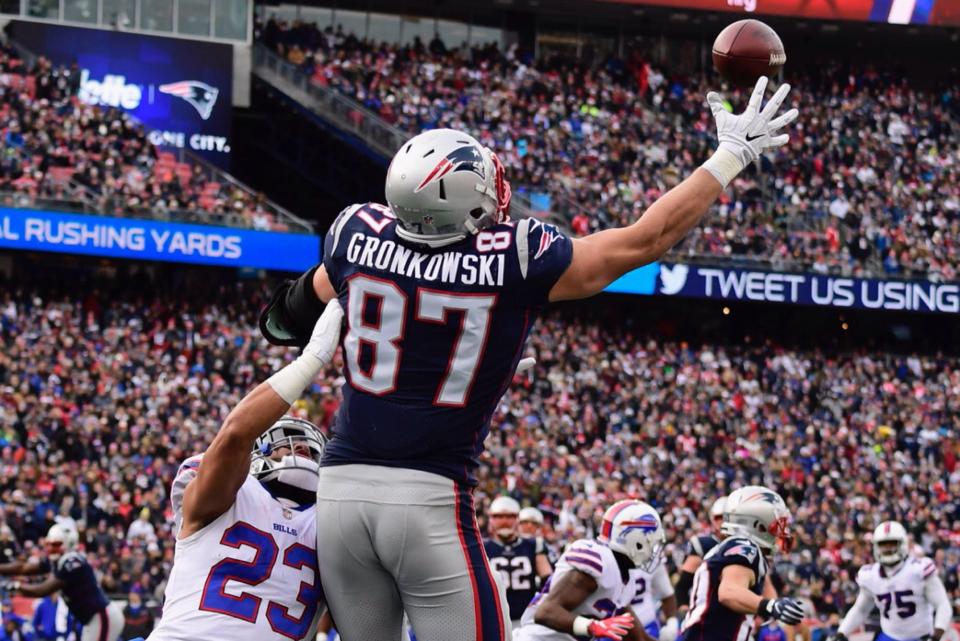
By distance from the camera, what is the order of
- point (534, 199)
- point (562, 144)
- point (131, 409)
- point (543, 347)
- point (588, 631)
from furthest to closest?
point (562, 144)
point (534, 199)
point (543, 347)
point (131, 409)
point (588, 631)

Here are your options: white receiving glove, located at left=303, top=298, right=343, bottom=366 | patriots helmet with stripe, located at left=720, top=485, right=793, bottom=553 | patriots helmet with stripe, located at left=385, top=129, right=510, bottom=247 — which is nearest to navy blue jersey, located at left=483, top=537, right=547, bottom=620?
patriots helmet with stripe, located at left=720, top=485, right=793, bottom=553

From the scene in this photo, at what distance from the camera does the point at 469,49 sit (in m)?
33.3

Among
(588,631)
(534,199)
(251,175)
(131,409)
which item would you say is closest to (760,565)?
(588,631)

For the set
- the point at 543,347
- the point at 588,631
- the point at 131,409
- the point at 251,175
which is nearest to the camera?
the point at 588,631

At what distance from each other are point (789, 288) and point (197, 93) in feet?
38.2

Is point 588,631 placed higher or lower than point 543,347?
higher

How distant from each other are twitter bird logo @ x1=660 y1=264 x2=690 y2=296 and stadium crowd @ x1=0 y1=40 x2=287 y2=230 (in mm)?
6881

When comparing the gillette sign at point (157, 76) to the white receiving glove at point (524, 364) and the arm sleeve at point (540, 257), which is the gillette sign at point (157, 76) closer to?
the white receiving glove at point (524, 364)

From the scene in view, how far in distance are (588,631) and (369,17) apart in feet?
89.0

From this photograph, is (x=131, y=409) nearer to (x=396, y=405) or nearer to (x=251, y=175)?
(x=251, y=175)

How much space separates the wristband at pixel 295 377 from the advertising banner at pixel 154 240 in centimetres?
2187

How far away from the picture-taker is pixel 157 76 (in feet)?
98.5

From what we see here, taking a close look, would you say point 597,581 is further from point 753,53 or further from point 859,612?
point 859,612

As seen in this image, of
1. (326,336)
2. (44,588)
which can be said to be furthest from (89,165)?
(326,336)
